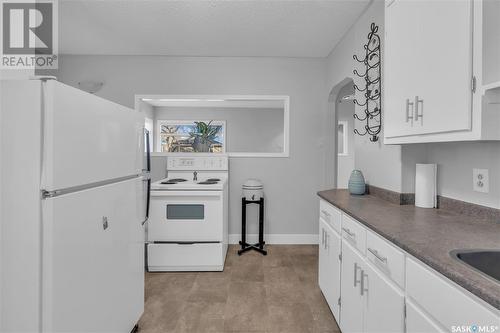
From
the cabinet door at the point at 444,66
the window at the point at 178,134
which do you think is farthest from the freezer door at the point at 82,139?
the window at the point at 178,134

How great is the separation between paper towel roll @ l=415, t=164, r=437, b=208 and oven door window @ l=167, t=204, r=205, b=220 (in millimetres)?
1944

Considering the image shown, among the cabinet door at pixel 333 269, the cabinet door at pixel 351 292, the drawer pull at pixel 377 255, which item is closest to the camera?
the drawer pull at pixel 377 255

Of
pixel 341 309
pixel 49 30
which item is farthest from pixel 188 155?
pixel 341 309

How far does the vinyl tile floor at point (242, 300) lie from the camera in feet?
6.91

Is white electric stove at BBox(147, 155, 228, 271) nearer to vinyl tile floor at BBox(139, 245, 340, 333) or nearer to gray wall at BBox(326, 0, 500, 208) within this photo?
vinyl tile floor at BBox(139, 245, 340, 333)

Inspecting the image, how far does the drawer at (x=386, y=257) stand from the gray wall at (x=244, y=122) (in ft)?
17.4

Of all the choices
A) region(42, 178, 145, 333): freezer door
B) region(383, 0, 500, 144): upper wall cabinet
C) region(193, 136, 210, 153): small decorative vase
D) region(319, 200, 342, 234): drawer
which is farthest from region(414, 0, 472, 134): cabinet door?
region(193, 136, 210, 153): small decorative vase

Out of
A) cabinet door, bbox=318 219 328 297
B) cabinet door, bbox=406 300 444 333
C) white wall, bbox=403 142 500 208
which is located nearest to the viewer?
cabinet door, bbox=406 300 444 333

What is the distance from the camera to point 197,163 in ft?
12.7

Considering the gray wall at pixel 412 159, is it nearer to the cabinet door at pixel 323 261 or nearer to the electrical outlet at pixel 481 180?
the electrical outlet at pixel 481 180

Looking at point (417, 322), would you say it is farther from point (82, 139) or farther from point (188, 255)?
point (188, 255)

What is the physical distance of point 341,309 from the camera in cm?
188

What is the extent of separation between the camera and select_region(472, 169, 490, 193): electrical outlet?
4.88ft

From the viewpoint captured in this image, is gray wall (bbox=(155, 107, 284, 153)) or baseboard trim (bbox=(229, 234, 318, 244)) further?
gray wall (bbox=(155, 107, 284, 153))
